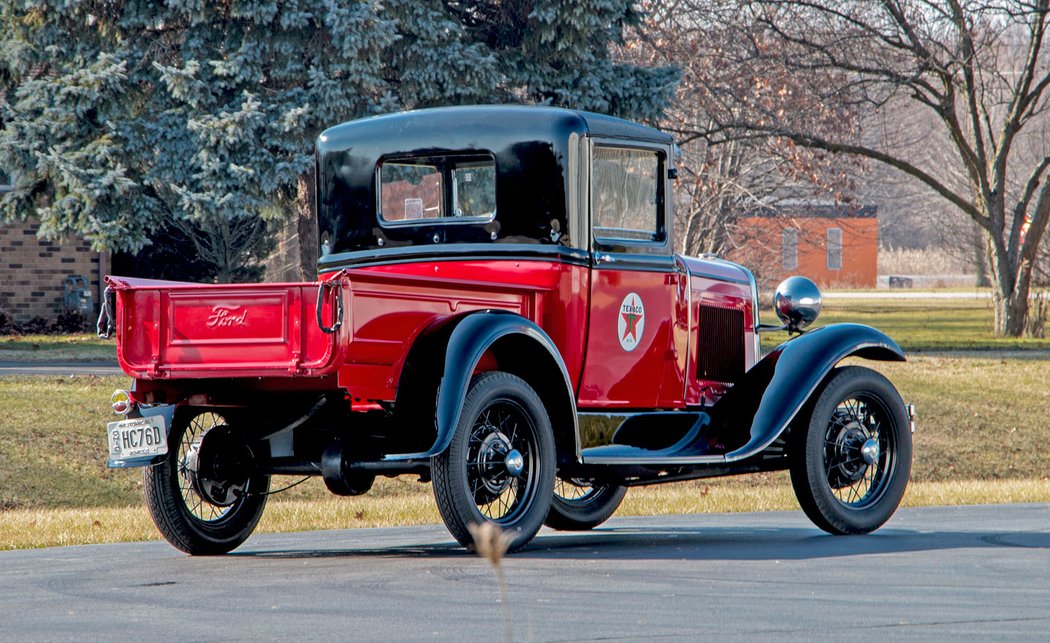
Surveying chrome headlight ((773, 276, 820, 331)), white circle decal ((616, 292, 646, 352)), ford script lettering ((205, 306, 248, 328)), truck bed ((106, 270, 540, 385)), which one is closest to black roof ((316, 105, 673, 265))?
white circle decal ((616, 292, 646, 352))

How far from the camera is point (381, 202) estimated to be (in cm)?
902

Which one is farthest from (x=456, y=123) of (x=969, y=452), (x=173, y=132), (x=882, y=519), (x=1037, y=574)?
(x=173, y=132)

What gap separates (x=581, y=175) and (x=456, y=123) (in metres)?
0.85

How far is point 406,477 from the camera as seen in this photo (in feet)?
52.1

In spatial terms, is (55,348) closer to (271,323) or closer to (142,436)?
(142,436)

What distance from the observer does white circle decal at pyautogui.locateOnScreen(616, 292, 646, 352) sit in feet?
28.5

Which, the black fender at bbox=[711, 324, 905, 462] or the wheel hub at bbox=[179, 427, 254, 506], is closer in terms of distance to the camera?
the wheel hub at bbox=[179, 427, 254, 506]

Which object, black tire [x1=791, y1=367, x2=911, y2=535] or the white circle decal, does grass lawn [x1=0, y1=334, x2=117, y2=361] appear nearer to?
the white circle decal

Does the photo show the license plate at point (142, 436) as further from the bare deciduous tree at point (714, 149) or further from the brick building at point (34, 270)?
the brick building at point (34, 270)

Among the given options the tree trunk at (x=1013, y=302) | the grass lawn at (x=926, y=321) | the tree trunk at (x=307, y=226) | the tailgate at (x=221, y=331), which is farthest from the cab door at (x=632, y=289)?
the tree trunk at (x=1013, y=302)

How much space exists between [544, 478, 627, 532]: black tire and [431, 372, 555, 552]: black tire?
1.88m

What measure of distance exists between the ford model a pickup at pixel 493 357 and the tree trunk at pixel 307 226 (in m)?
11.8

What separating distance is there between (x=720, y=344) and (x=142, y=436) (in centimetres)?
373

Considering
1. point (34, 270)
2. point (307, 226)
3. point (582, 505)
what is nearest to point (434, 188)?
point (582, 505)
